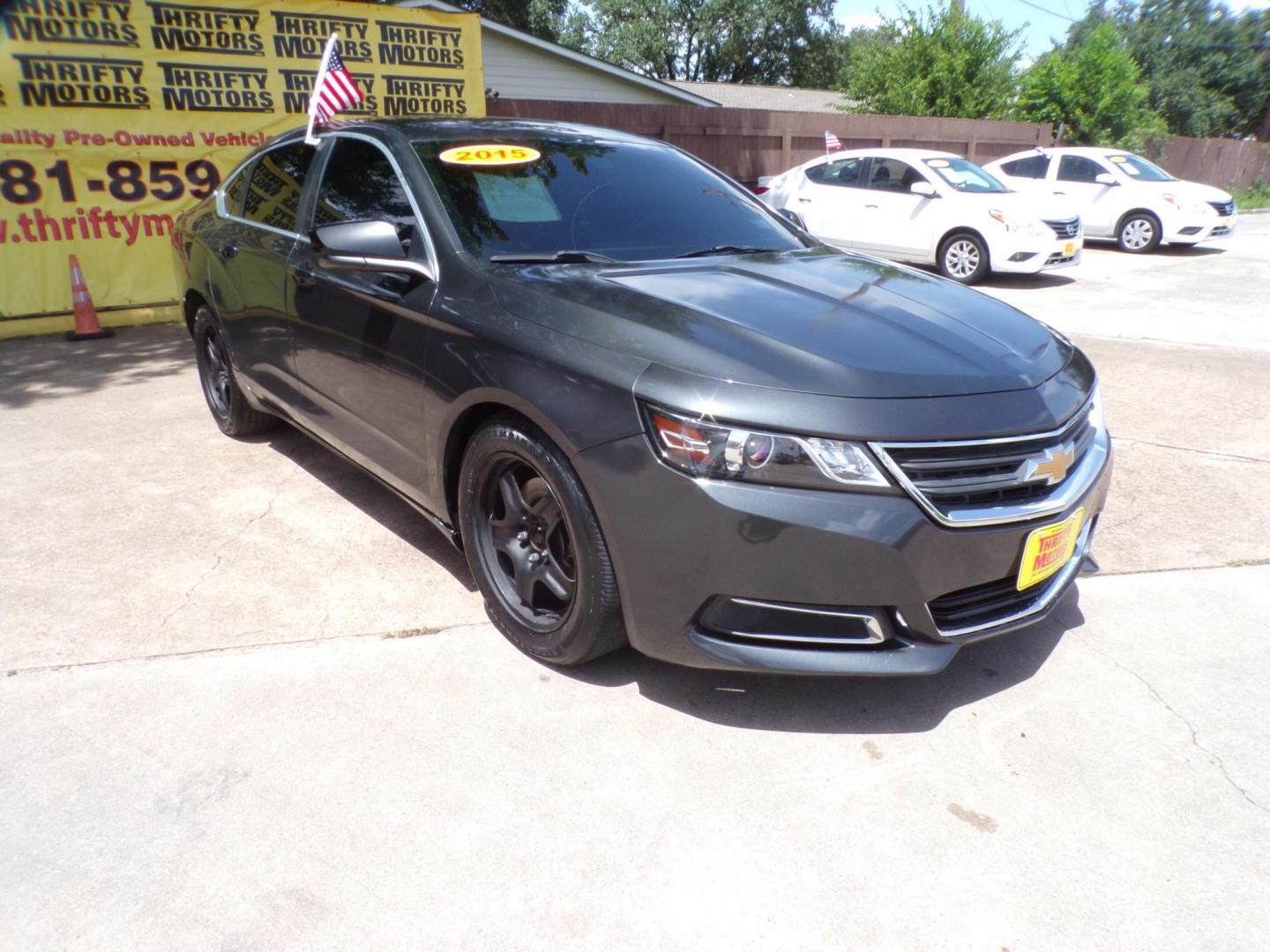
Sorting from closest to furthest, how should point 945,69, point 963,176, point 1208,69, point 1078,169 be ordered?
1. point 963,176
2. point 1078,169
3. point 945,69
4. point 1208,69

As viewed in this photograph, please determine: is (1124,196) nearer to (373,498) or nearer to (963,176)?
(963,176)

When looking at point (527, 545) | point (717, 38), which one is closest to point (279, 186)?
point (527, 545)

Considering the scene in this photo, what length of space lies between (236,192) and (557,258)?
248cm

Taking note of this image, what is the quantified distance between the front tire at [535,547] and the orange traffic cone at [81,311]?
636 centimetres

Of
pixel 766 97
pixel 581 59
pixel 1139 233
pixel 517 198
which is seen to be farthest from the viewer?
pixel 766 97

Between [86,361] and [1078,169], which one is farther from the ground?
[1078,169]

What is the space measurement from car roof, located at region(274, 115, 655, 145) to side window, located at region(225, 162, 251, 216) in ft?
2.65

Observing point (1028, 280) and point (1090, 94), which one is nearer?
point (1028, 280)

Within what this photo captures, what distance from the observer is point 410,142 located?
144 inches

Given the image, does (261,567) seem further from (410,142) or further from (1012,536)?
(1012,536)

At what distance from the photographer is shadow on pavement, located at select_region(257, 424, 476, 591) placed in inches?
154

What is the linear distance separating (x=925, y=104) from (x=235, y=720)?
23.1 m

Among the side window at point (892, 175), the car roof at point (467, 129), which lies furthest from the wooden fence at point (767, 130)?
the car roof at point (467, 129)

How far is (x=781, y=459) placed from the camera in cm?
241
